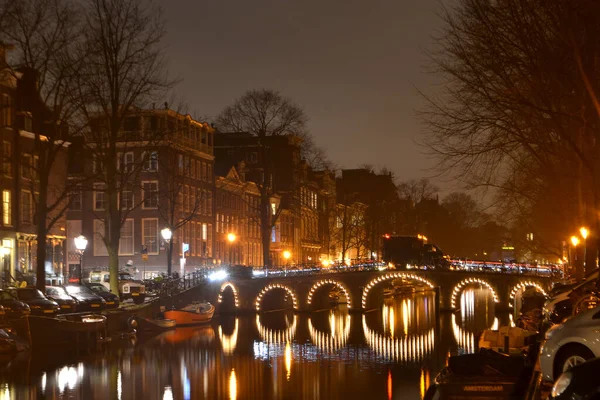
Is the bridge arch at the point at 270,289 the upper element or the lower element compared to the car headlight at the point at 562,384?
lower

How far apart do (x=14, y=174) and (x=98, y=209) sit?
20.7 metres

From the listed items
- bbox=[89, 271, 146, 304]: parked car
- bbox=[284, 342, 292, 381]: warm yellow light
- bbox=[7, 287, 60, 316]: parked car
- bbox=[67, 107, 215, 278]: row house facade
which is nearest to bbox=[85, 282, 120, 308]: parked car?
bbox=[89, 271, 146, 304]: parked car

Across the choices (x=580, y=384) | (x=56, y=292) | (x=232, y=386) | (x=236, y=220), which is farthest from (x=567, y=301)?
(x=236, y=220)

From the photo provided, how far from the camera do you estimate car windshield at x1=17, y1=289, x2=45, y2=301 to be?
4603 cm

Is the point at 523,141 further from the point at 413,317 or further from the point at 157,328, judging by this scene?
the point at 413,317

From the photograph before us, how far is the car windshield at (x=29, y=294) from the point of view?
4603 centimetres

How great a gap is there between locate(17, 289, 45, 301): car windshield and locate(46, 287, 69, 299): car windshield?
3.53 metres

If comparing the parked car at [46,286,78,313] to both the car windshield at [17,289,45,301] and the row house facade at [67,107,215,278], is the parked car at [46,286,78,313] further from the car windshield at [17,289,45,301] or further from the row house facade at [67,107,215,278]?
the row house facade at [67,107,215,278]

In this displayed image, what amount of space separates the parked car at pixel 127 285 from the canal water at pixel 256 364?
429 centimetres

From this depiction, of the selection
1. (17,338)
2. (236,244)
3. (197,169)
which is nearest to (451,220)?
(236,244)

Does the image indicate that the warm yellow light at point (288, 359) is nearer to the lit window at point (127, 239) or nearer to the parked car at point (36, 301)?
the parked car at point (36, 301)

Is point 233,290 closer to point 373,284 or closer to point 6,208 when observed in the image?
point 373,284

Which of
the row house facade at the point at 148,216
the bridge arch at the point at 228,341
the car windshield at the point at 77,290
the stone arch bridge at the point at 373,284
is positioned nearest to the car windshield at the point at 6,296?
the car windshield at the point at 77,290

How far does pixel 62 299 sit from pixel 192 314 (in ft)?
45.7
